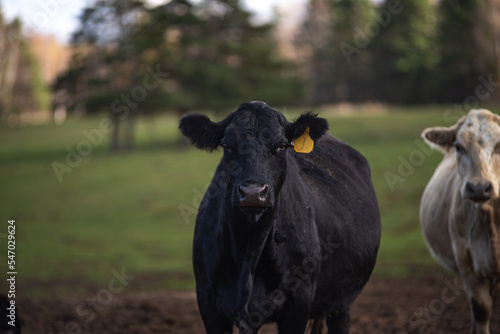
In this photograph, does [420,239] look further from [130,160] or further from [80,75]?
[80,75]

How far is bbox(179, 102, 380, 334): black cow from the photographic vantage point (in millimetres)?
4227

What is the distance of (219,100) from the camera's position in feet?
122

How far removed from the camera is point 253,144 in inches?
167

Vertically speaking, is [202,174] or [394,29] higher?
[394,29]

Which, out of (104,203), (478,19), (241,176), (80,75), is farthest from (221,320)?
(80,75)

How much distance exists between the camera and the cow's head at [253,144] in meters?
3.97

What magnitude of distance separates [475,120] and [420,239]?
42.1 ft

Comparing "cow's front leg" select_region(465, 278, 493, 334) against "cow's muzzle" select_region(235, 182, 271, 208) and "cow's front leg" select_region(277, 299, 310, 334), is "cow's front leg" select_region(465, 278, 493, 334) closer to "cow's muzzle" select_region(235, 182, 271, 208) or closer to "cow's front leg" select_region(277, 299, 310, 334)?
"cow's front leg" select_region(277, 299, 310, 334)

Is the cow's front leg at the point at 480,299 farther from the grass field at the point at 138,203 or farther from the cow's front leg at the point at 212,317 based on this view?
the grass field at the point at 138,203

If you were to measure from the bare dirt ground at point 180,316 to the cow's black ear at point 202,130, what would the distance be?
3.94 metres

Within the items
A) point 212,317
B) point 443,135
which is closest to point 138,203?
point 443,135

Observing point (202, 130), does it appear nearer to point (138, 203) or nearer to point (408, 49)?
point (138, 203)

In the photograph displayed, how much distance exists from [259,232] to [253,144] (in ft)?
2.15

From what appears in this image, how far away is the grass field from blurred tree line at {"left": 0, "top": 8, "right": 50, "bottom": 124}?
850 cm
